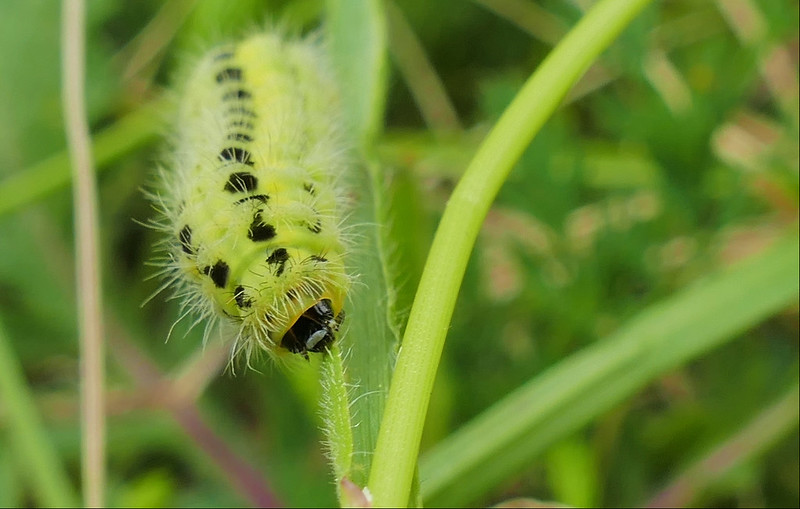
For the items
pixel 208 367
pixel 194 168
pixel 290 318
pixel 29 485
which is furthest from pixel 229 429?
pixel 290 318

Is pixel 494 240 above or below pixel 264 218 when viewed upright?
above

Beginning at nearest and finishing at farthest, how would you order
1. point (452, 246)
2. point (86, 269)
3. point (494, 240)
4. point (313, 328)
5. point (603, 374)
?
point (452, 246)
point (313, 328)
point (603, 374)
point (86, 269)
point (494, 240)

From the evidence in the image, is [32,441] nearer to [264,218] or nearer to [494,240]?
[264,218]

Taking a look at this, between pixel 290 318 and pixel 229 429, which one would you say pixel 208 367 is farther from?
pixel 290 318

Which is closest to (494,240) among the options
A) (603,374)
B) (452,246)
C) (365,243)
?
(603,374)

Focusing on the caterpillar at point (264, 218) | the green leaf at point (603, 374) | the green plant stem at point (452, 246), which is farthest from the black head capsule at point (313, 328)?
the green leaf at point (603, 374)

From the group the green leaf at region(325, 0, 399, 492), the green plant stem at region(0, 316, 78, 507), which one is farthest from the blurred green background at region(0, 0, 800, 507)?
the green plant stem at region(0, 316, 78, 507)

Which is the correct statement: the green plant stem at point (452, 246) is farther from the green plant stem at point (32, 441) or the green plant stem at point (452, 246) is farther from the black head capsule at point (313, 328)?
the green plant stem at point (32, 441)

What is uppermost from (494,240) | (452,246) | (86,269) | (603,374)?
(494,240)
